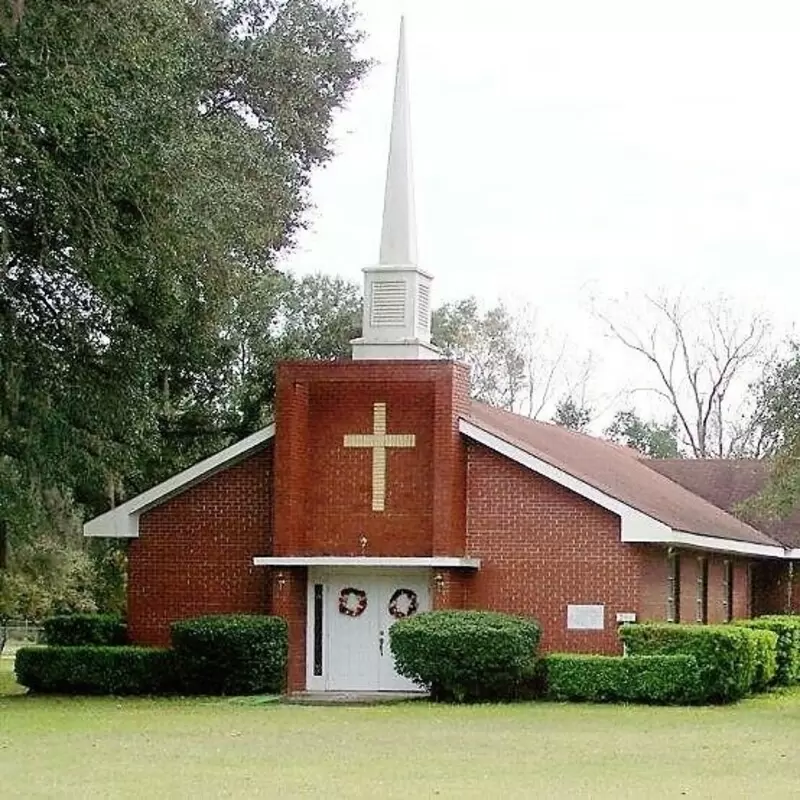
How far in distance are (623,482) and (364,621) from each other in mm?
6270

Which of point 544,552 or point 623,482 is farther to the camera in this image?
point 623,482

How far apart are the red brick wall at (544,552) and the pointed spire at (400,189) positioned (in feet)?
12.0

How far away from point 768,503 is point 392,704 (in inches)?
306

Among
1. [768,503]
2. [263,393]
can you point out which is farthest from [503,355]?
[768,503]

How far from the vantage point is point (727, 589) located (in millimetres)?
37219

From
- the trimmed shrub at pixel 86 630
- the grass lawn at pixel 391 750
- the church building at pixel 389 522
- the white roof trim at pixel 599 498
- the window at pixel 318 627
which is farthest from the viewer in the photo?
the trimmed shrub at pixel 86 630

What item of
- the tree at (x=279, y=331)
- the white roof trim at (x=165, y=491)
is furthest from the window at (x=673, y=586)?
the tree at (x=279, y=331)

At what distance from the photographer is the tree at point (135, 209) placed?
23234 mm

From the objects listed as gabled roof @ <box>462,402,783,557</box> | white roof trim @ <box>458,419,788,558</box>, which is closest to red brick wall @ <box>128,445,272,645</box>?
white roof trim @ <box>458,419,788,558</box>

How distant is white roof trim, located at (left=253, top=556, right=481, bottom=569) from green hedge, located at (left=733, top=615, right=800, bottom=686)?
18.8 feet

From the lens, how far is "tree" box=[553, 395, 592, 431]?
6319 centimetres

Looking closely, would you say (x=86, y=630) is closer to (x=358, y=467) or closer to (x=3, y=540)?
(x=3, y=540)

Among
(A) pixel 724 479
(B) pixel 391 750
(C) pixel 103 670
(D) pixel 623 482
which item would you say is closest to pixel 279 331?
(A) pixel 724 479

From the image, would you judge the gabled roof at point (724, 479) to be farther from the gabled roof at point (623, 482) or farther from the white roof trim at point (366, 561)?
the white roof trim at point (366, 561)
